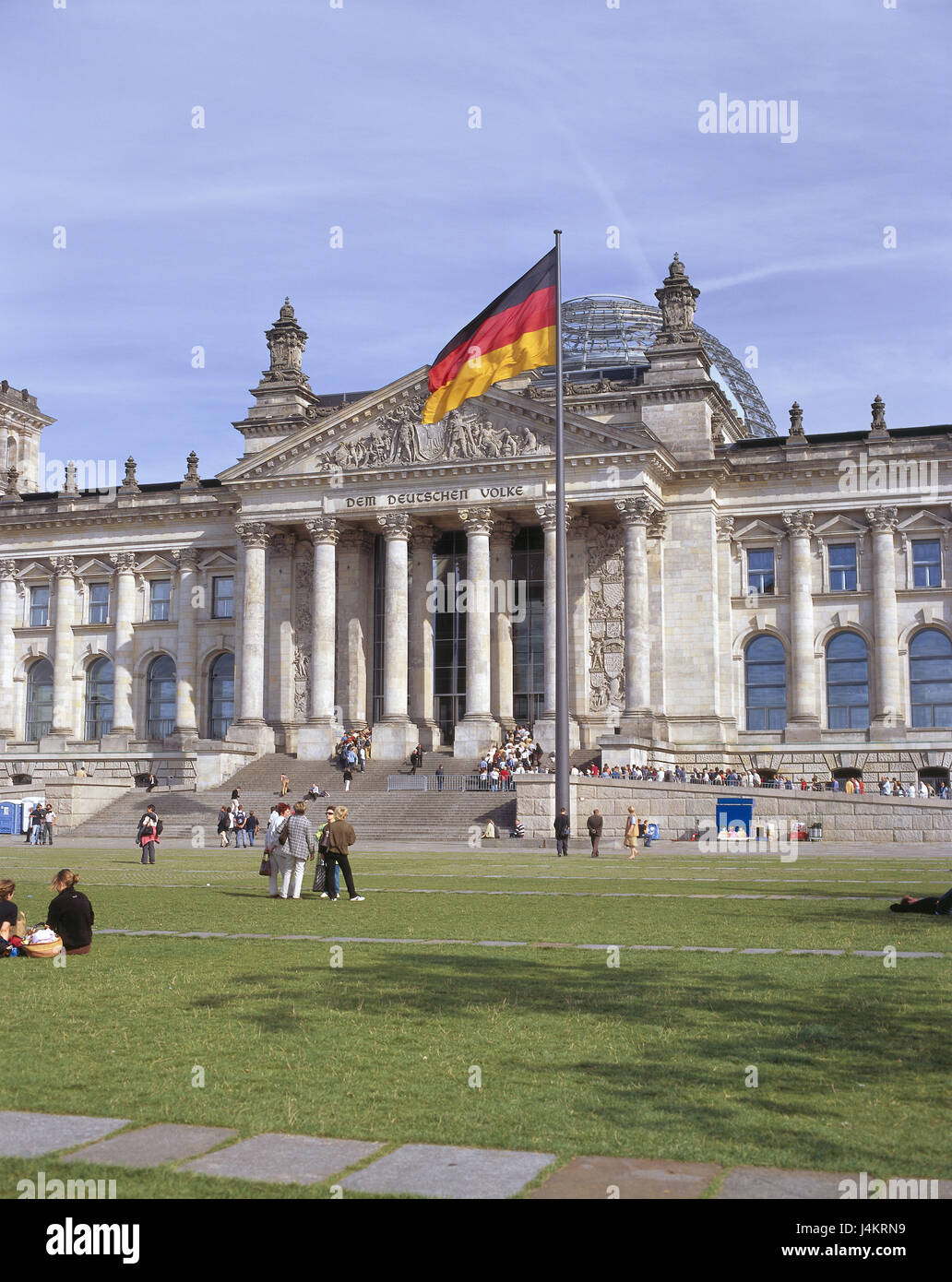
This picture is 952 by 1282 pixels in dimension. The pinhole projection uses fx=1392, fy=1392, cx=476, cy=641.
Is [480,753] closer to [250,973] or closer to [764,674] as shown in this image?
[764,674]

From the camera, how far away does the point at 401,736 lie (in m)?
65.7

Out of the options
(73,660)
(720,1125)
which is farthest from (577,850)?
(73,660)

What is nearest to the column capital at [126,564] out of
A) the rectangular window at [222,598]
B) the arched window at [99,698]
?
the rectangular window at [222,598]

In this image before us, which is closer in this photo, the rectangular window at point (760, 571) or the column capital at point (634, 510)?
the column capital at point (634, 510)

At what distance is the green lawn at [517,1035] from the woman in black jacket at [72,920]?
29cm

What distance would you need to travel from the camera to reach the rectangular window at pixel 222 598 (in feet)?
252

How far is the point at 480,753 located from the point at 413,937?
148ft

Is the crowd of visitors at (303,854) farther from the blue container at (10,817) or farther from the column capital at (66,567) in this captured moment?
the column capital at (66,567)

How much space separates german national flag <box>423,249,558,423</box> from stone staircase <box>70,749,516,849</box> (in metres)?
17.6

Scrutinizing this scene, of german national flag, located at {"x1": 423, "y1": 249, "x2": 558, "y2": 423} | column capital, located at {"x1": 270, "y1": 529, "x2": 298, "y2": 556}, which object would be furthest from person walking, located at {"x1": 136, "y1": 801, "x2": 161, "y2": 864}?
column capital, located at {"x1": 270, "y1": 529, "x2": 298, "y2": 556}

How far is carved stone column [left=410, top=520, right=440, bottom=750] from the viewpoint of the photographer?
69.5m

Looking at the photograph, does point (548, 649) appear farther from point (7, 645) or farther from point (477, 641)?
point (7, 645)

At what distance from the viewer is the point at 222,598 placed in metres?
77.3
